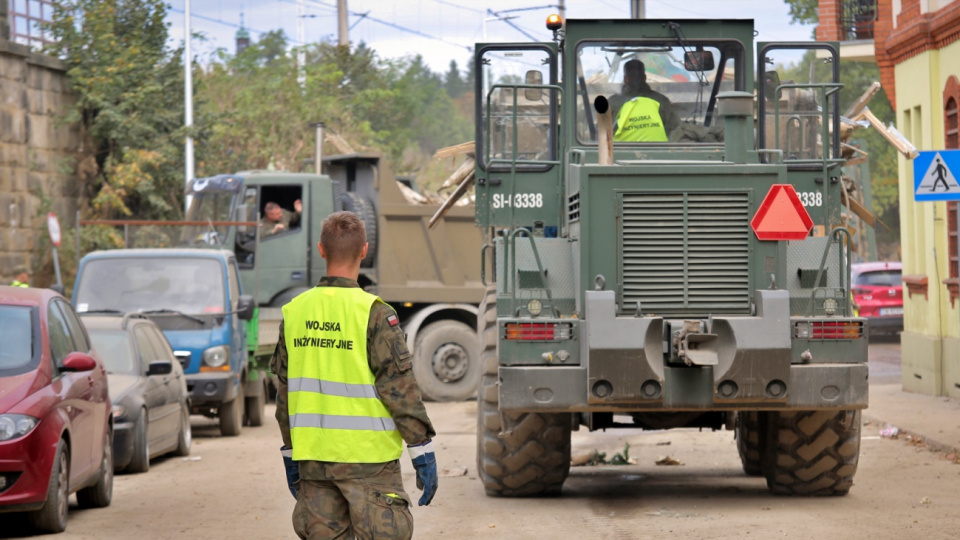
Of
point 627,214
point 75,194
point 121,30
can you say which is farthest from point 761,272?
point 121,30

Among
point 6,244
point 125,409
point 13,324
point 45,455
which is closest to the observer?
point 45,455

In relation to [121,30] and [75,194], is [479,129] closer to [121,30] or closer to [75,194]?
[75,194]

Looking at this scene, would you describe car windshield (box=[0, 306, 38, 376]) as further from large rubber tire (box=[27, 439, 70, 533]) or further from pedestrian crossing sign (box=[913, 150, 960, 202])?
pedestrian crossing sign (box=[913, 150, 960, 202])

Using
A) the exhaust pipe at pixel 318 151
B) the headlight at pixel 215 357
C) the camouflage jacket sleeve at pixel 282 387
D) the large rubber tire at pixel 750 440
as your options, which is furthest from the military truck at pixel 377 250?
the camouflage jacket sleeve at pixel 282 387

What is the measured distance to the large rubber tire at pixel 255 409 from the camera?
60.3 ft

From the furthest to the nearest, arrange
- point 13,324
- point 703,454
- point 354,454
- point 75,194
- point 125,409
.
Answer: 1. point 75,194
2. point 703,454
3. point 125,409
4. point 13,324
5. point 354,454

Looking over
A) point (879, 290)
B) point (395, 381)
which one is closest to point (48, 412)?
point (395, 381)

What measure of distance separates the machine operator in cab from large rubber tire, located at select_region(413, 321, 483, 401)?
10.1 m

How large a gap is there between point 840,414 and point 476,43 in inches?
156

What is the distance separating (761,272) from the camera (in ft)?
31.2

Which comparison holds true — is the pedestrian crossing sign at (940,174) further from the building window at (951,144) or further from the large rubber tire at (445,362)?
the large rubber tire at (445,362)

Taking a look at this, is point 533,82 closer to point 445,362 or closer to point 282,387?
point 282,387

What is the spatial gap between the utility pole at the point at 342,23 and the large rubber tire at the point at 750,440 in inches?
1368

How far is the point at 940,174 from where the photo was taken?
1295cm
